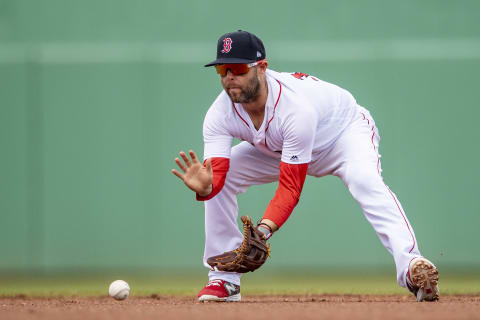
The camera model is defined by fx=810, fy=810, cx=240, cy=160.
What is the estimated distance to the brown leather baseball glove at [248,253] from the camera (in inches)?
189

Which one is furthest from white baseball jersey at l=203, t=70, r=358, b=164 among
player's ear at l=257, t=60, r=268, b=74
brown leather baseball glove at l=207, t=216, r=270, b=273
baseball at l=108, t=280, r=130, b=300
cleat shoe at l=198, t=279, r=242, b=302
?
baseball at l=108, t=280, r=130, b=300

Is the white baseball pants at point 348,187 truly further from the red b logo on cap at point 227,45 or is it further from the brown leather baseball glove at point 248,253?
the red b logo on cap at point 227,45

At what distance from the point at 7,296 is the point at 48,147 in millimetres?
3131

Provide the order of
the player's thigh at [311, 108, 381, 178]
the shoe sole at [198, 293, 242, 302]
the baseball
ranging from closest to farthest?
the player's thigh at [311, 108, 381, 178] → the shoe sole at [198, 293, 242, 302] → the baseball

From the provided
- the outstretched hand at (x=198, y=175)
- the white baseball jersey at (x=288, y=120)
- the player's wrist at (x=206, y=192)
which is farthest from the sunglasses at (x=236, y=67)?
the player's wrist at (x=206, y=192)

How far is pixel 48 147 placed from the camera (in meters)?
9.24

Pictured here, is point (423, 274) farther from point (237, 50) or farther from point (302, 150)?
point (237, 50)

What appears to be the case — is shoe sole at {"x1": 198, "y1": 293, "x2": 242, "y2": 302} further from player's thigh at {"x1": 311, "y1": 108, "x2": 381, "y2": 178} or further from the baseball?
player's thigh at {"x1": 311, "y1": 108, "x2": 381, "y2": 178}

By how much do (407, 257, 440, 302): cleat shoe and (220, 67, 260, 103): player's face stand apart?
141 cm

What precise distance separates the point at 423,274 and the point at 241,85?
1.56 meters

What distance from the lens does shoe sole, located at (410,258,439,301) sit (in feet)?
15.5

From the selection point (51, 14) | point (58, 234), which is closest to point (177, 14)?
point (51, 14)

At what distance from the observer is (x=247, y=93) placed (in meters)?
4.98

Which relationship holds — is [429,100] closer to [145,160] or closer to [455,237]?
[455,237]
